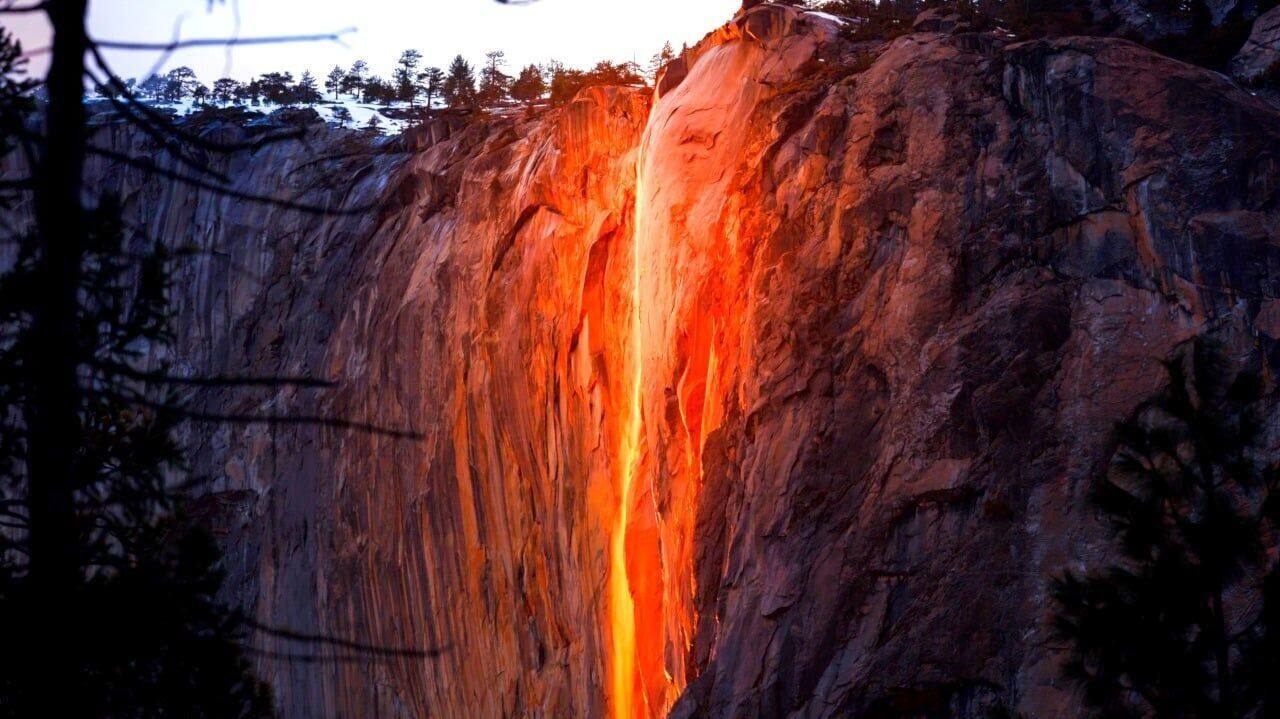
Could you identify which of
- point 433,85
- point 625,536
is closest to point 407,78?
point 433,85

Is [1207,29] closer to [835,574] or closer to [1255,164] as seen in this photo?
[1255,164]

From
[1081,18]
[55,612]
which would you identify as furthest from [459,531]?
[55,612]

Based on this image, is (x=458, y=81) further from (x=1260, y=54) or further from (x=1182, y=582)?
Result: (x=1182, y=582)

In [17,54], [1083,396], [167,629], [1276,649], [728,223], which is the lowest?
[1276,649]

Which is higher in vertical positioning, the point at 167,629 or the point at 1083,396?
the point at 1083,396

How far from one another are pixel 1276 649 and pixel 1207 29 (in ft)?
62.0

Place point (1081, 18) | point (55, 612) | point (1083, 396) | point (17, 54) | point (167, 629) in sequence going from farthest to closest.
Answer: point (1081, 18) → point (1083, 396) → point (17, 54) → point (167, 629) → point (55, 612)

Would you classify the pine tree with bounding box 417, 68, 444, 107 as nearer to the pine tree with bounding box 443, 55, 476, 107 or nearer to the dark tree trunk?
the pine tree with bounding box 443, 55, 476, 107

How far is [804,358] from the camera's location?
1889 centimetres

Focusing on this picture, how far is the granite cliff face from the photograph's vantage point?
53.9 feet

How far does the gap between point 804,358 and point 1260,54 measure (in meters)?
9.11

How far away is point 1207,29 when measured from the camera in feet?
82.9

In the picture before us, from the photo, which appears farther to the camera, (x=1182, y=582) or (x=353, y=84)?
(x=353, y=84)

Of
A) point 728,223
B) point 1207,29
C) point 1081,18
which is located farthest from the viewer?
point 1081,18
